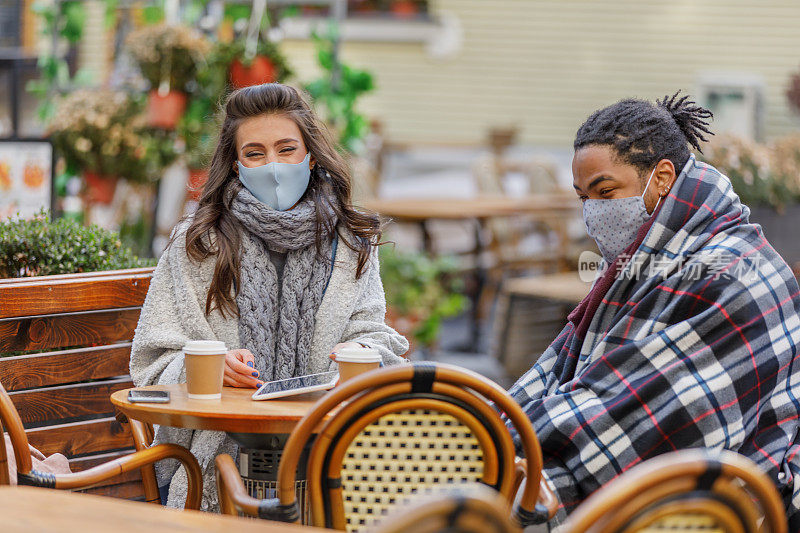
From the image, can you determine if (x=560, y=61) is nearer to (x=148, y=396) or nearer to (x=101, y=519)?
(x=148, y=396)

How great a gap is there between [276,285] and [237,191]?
0.31 metres

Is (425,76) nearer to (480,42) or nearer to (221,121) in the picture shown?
(480,42)

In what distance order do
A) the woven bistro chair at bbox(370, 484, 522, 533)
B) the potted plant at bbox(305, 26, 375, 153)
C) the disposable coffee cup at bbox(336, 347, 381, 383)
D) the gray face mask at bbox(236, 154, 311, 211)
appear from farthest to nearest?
the potted plant at bbox(305, 26, 375, 153)
the gray face mask at bbox(236, 154, 311, 211)
the disposable coffee cup at bbox(336, 347, 381, 383)
the woven bistro chair at bbox(370, 484, 522, 533)

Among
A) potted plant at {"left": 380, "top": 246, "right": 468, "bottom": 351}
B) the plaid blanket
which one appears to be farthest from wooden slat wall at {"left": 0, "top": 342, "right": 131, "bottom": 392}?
potted plant at {"left": 380, "top": 246, "right": 468, "bottom": 351}

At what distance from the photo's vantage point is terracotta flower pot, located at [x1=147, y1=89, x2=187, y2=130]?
6.44 m

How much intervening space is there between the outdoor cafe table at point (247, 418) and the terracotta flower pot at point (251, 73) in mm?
3793

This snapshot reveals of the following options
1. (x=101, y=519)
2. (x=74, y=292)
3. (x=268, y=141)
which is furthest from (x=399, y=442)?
(x=74, y=292)

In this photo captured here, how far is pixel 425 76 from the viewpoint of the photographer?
1427 cm

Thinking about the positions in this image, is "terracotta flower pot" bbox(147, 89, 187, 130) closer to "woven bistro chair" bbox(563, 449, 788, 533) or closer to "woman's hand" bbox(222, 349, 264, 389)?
"woman's hand" bbox(222, 349, 264, 389)

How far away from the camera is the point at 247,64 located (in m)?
6.49

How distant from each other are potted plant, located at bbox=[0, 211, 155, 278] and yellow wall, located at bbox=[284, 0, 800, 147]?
1039 centimetres

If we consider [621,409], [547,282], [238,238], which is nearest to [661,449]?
[621,409]

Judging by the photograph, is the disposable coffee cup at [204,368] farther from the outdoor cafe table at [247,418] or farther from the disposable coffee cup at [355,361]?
the disposable coffee cup at [355,361]

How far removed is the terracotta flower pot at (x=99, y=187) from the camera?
6633 millimetres
